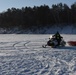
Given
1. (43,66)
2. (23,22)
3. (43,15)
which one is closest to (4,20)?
(23,22)

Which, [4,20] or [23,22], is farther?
[4,20]

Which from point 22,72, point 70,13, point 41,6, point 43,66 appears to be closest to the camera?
point 22,72

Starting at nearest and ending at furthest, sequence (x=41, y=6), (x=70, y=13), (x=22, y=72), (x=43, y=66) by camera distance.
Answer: (x=22, y=72)
(x=43, y=66)
(x=70, y=13)
(x=41, y=6)

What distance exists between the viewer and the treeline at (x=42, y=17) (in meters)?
106

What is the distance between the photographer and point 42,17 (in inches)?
4186

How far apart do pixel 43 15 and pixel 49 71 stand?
95.9 metres

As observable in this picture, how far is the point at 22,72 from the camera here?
1119 centimetres

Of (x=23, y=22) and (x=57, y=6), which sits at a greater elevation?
(x=57, y=6)

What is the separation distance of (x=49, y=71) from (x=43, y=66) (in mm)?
1435

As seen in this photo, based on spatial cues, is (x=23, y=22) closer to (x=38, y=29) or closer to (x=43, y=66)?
(x=38, y=29)

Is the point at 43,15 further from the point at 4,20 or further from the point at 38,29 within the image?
the point at 4,20

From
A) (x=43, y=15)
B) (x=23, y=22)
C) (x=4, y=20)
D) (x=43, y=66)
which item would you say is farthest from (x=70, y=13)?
(x=43, y=66)

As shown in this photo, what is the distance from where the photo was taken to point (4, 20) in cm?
11612

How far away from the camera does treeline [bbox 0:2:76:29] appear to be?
106 metres
